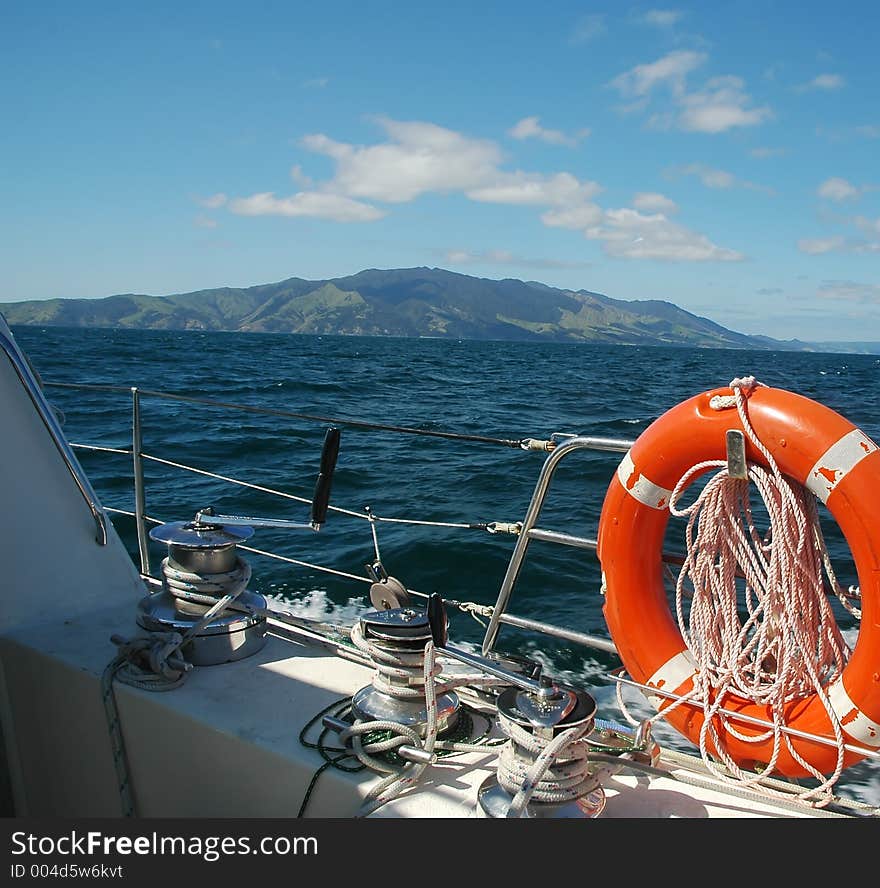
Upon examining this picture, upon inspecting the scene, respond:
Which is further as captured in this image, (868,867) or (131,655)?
(131,655)

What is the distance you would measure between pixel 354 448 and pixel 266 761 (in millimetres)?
7082

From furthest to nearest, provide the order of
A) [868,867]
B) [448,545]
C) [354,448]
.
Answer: [354,448] → [448,545] → [868,867]

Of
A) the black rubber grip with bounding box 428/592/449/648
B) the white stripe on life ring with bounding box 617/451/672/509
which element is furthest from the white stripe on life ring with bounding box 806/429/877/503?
the black rubber grip with bounding box 428/592/449/648

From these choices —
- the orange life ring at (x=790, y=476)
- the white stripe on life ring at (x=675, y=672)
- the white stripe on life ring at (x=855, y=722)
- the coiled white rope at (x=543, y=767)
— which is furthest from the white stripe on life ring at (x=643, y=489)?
the coiled white rope at (x=543, y=767)

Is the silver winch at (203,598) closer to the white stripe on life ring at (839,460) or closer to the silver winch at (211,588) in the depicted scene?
the silver winch at (211,588)

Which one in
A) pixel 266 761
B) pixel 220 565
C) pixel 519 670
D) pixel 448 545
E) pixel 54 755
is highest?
pixel 220 565

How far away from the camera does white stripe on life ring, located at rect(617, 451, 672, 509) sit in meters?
1.76

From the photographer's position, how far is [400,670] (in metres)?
1.37

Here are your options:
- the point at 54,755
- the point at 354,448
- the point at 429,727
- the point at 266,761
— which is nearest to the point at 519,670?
the point at 429,727

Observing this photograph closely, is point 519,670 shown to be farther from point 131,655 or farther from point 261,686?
point 131,655

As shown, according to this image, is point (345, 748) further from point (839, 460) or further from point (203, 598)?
point (839, 460)

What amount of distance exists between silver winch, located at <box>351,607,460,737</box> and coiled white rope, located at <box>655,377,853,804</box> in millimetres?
534

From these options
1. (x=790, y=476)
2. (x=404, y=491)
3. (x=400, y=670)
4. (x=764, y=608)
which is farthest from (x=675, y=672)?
(x=404, y=491)

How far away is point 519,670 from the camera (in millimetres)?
1437
